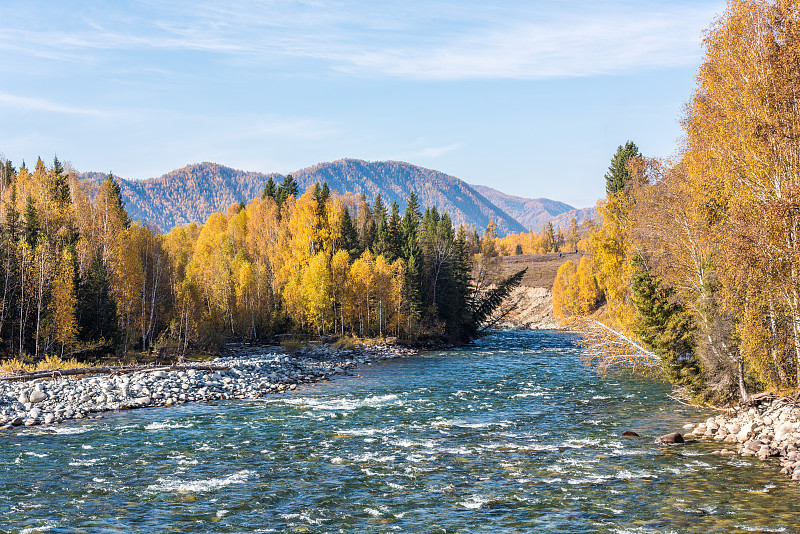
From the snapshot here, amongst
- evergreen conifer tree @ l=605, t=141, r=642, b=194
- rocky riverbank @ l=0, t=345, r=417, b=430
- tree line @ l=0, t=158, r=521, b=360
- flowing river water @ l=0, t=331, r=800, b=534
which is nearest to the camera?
flowing river water @ l=0, t=331, r=800, b=534

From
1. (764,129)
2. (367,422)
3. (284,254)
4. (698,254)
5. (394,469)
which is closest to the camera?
(394,469)

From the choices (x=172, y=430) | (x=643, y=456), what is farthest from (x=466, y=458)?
(x=172, y=430)

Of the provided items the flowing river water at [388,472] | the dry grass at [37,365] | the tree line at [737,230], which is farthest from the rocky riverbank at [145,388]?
the tree line at [737,230]

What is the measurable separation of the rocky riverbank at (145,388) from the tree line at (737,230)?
22.5m

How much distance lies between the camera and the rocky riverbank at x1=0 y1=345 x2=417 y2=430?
27.3m

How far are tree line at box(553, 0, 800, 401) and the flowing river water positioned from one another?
3.48 m

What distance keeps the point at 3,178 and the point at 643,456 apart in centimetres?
6478

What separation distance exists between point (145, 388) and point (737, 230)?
29258 mm

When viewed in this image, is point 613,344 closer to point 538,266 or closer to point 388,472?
point 388,472

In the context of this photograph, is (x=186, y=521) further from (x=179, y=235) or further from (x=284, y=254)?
(x=179, y=235)

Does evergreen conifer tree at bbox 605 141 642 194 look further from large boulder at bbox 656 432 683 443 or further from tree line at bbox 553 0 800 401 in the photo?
large boulder at bbox 656 432 683 443

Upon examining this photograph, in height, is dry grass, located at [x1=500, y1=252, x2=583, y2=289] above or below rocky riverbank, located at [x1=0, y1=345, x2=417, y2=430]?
above

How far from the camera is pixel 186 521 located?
48.6ft

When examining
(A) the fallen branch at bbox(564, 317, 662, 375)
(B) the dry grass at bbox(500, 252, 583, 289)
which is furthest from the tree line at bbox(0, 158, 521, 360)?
(B) the dry grass at bbox(500, 252, 583, 289)
